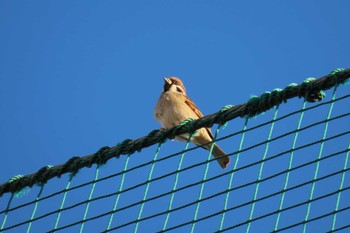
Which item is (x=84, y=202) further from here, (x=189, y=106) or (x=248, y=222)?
(x=189, y=106)

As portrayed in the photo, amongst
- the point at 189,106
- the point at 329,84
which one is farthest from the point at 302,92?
the point at 189,106

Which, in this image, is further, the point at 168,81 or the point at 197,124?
the point at 168,81

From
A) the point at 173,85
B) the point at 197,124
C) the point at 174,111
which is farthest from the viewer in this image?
the point at 173,85

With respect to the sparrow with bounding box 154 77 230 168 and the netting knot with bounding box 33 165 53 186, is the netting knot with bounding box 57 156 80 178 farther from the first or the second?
the sparrow with bounding box 154 77 230 168

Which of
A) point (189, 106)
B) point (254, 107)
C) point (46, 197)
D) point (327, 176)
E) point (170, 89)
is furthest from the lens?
point (170, 89)

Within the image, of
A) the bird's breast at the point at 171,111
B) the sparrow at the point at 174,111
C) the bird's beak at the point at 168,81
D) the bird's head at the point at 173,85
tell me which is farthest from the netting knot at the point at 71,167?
the bird's beak at the point at 168,81

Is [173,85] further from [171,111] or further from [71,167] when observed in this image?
[71,167]

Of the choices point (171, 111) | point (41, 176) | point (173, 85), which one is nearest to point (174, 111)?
point (171, 111)

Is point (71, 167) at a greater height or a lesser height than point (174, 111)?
lesser

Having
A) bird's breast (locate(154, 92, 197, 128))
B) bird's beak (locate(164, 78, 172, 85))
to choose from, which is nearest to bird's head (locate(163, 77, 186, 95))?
bird's beak (locate(164, 78, 172, 85))

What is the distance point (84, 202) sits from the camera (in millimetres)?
4562

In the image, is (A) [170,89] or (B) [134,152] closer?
(B) [134,152]

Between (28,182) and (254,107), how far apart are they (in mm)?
1303

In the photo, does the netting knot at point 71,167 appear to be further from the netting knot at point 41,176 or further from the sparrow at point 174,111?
the sparrow at point 174,111
